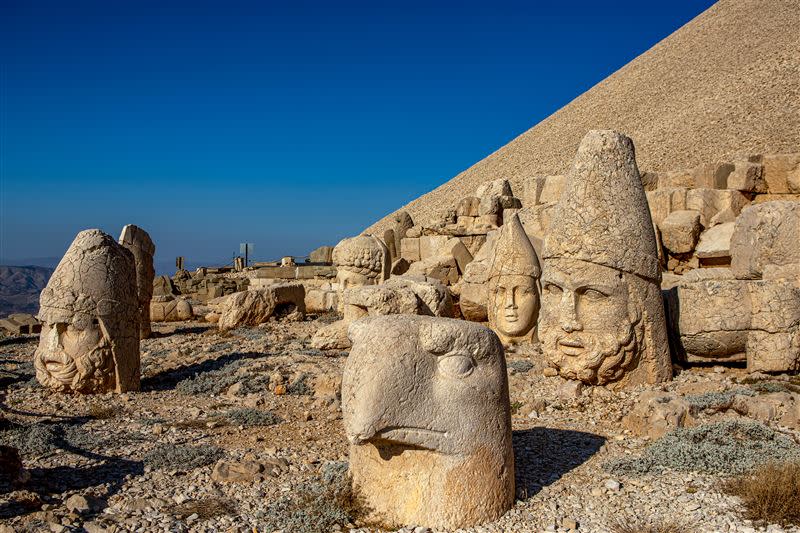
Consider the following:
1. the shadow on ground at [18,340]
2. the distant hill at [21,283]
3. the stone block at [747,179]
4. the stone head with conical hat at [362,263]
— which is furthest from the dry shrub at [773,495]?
the distant hill at [21,283]

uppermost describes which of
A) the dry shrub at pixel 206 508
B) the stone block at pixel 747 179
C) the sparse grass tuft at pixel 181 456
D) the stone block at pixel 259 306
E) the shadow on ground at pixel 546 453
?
the stone block at pixel 747 179

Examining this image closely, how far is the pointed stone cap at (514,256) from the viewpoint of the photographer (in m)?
10.2

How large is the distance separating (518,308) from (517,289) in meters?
0.28

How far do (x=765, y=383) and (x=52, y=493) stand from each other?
21.8 feet

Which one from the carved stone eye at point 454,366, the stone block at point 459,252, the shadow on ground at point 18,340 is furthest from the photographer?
the stone block at point 459,252

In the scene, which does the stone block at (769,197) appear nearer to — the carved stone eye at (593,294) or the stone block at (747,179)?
the stone block at (747,179)

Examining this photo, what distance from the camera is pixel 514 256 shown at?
1029 centimetres

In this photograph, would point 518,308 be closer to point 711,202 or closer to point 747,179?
point 711,202

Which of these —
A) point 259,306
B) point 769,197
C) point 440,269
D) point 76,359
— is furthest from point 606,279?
point 769,197

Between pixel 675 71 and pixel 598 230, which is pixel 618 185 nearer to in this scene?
pixel 598 230

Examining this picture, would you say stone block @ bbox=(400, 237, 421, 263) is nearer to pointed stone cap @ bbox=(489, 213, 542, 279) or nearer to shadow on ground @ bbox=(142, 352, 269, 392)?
pointed stone cap @ bbox=(489, 213, 542, 279)

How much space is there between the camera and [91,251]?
27.5 ft

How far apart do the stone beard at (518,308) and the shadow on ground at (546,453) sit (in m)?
4.12

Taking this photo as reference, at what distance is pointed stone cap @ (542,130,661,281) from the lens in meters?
7.25
